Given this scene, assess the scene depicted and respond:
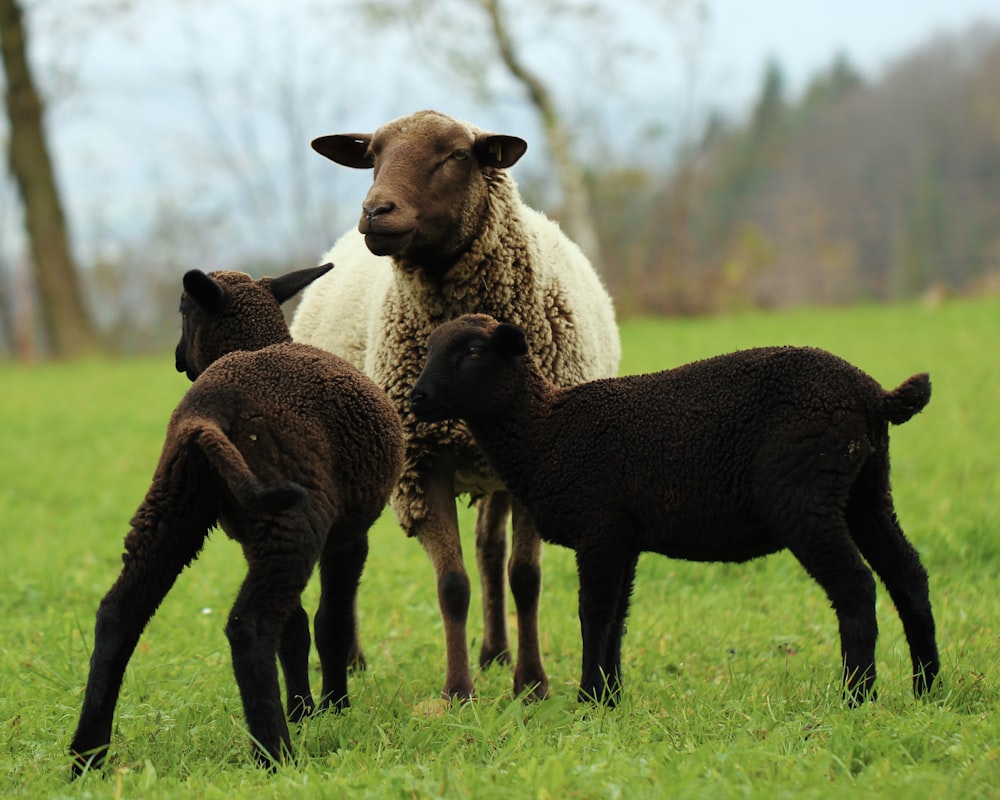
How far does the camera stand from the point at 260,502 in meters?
3.49

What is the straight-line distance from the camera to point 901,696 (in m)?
4.02

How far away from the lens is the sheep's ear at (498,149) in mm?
5047

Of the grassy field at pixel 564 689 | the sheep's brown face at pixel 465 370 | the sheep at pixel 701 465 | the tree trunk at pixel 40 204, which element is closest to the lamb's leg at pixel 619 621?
the sheep at pixel 701 465

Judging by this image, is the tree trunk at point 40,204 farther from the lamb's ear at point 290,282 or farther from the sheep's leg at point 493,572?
the lamb's ear at point 290,282

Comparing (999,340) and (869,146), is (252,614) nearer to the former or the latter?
(999,340)

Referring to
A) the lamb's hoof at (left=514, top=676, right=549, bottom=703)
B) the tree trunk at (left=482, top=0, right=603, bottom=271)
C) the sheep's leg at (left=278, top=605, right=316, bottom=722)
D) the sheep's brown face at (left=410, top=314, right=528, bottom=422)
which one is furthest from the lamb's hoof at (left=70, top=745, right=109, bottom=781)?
the tree trunk at (left=482, top=0, right=603, bottom=271)

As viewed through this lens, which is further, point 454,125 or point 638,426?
point 454,125

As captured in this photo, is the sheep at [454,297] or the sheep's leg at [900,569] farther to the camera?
the sheep at [454,297]

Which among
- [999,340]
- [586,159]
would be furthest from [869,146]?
[999,340]

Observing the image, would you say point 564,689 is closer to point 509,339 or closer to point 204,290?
point 509,339

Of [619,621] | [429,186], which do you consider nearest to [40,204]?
[429,186]

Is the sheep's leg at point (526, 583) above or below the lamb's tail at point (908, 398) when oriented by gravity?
below

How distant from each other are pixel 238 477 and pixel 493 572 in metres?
2.47

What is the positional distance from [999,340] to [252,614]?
48.8 feet
